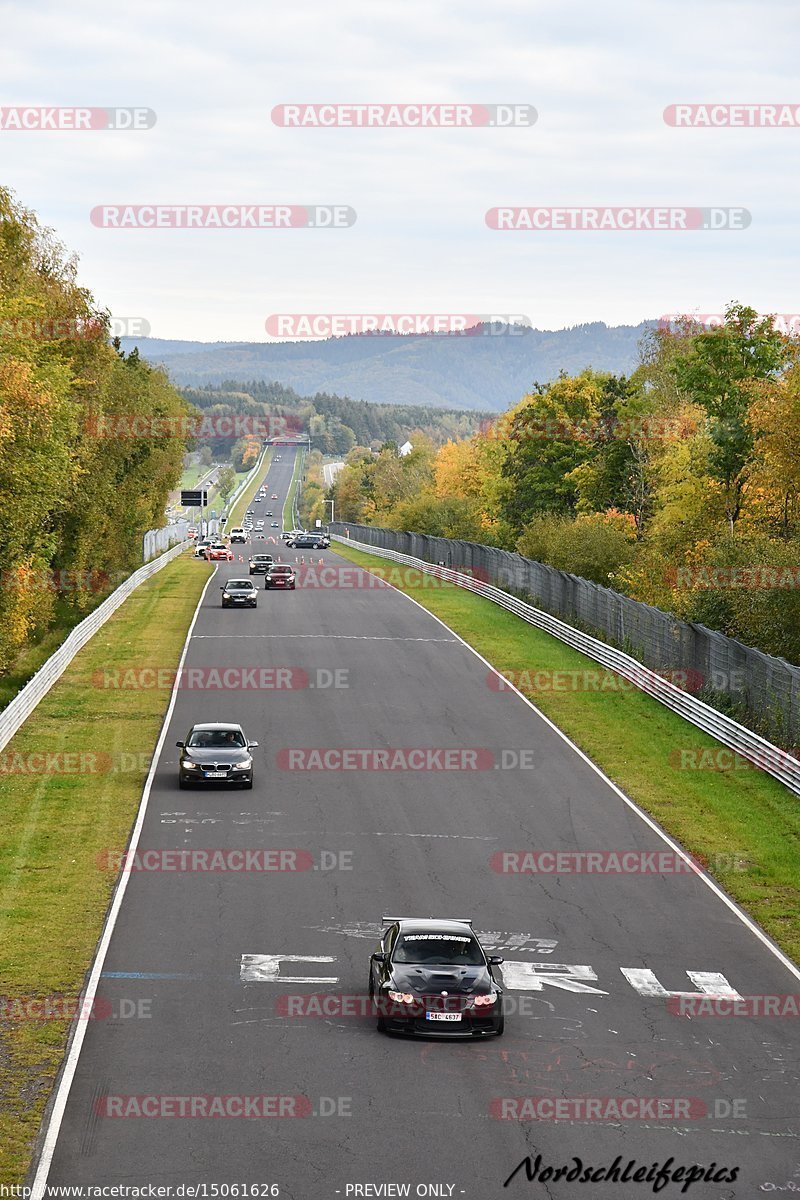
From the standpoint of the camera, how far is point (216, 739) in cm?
3428

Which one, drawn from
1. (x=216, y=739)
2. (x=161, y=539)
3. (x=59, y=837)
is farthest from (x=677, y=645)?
(x=161, y=539)

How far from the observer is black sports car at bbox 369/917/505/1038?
1825 cm

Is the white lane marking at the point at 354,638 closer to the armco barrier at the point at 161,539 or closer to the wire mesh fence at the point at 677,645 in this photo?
the wire mesh fence at the point at 677,645

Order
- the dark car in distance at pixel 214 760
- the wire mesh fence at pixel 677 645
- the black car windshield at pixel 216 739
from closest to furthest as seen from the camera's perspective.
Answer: the dark car in distance at pixel 214 760 → the black car windshield at pixel 216 739 → the wire mesh fence at pixel 677 645

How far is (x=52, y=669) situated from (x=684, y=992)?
103 ft

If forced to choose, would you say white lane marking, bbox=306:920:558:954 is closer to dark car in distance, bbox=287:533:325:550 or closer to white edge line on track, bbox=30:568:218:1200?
white edge line on track, bbox=30:568:218:1200

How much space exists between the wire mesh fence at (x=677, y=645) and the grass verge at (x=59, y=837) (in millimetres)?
16640

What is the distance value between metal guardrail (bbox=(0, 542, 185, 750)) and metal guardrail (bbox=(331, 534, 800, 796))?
760 inches

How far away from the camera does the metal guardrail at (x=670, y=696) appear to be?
35.8 meters

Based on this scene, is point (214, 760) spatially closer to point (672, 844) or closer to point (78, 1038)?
point (672, 844)

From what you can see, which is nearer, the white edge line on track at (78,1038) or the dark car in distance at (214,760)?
the white edge line on track at (78,1038)

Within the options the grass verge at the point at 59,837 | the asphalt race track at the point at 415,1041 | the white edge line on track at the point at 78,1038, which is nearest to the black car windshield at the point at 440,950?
the asphalt race track at the point at 415,1041

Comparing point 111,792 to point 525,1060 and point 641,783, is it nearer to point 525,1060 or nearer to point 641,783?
point 641,783

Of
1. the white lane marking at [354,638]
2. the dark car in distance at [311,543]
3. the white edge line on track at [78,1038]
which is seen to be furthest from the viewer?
the dark car in distance at [311,543]
